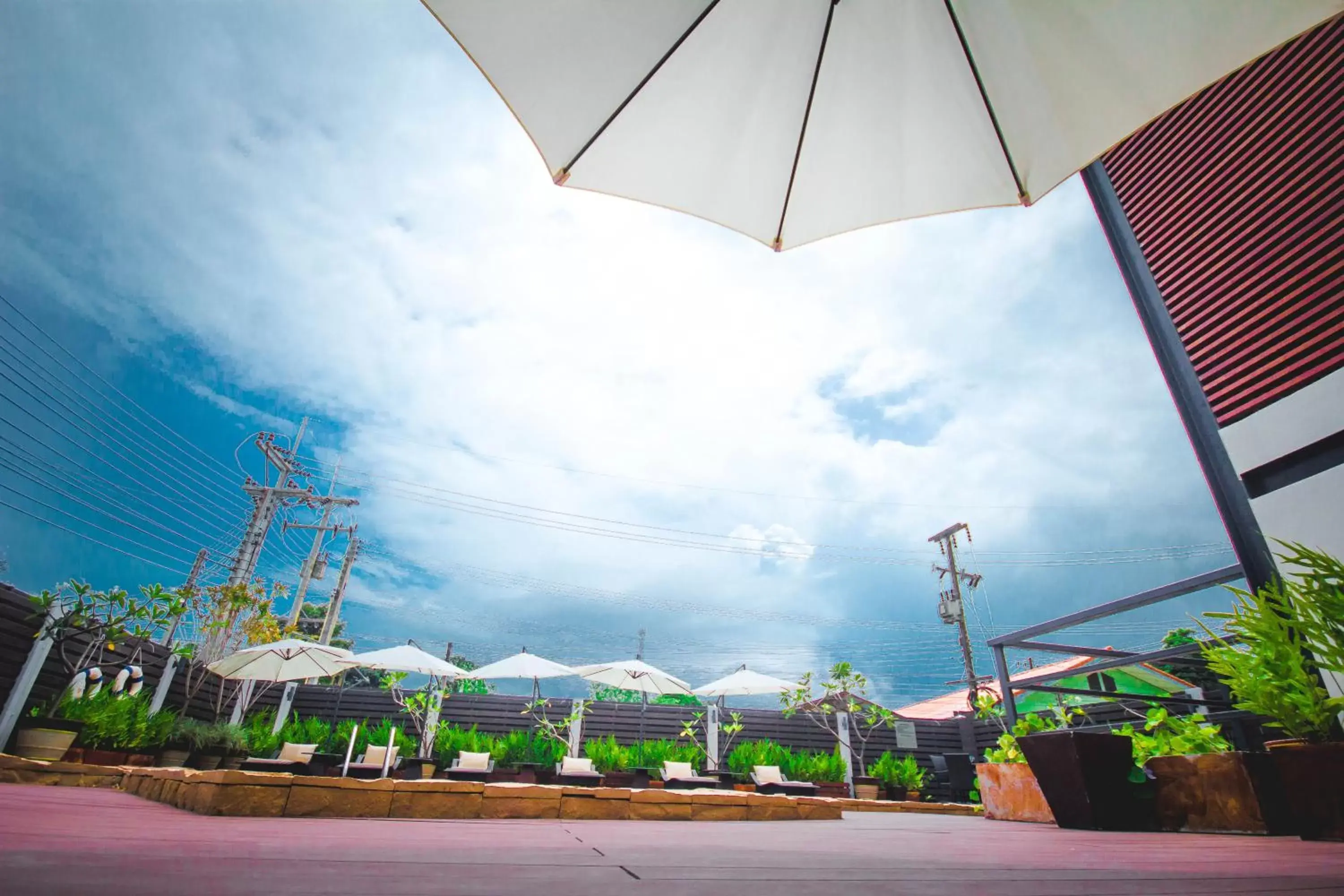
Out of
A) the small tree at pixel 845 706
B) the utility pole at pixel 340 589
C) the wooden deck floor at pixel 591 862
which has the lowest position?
the wooden deck floor at pixel 591 862

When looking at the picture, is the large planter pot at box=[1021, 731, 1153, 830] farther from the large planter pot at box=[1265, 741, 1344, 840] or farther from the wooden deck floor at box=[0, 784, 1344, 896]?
the large planter pot at box=[1265, 741, 1344, 840]

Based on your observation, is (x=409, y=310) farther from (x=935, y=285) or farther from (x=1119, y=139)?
(x=1119, y=139)

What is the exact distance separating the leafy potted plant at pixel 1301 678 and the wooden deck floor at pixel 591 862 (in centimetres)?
19

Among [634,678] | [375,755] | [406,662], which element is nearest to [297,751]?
[375,755]

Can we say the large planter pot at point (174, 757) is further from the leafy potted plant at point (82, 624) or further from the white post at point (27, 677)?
the white post at point (27, 677)

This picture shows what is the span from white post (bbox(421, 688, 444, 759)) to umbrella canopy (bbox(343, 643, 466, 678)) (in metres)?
0.84

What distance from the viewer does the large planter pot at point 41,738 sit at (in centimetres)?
628

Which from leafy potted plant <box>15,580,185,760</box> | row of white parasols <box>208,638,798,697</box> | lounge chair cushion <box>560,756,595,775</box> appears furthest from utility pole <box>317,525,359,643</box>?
lounge chair cushion <box>560,756,595,775</box>

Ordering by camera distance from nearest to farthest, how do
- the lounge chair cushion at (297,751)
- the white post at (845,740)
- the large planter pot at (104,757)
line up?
the large planter pot at (104,757)
the lounge chair cushion at (297,751)
the white post at (845,740)

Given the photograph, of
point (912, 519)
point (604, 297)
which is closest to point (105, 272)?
point (604, 297)

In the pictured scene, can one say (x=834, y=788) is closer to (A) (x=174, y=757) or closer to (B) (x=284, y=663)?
(B) (x=284, y=663)

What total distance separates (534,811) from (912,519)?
19849cm

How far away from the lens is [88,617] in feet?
24.6


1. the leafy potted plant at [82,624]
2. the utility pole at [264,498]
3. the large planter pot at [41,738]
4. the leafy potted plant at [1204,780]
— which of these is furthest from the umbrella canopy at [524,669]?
the utility pole at [264,498]
